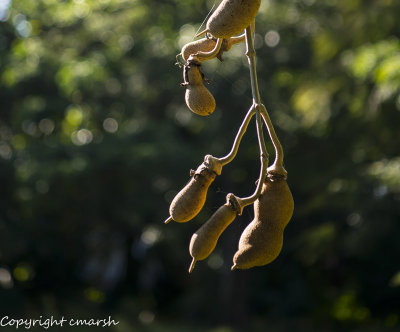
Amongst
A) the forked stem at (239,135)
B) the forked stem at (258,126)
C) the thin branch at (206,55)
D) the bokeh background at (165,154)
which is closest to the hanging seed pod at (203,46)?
the thin branch at (206,55)

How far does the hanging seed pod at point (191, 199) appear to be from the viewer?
47.6 inches

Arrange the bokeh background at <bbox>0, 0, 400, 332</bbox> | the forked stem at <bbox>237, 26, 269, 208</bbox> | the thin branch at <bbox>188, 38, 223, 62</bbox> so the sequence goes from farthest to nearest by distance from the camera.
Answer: the bokeh background at <bbox>0, 0, 400, 332</bbox> → the thin branch at <bbox>188, 38, 223, 62</bbox> → the forked stem at <bbox>237, 26, 269, 208</bbox>

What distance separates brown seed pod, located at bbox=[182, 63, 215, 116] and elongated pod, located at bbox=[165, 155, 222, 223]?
14 centimetres

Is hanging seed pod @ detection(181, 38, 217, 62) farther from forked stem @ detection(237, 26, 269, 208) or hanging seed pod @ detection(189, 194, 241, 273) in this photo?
hanging seed pod @ detection(189, 194, 241, 273)

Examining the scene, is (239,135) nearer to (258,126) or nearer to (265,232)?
(258,126)

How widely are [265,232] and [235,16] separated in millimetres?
401

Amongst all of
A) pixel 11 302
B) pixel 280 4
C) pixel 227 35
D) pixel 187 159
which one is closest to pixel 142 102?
pixel 187 159

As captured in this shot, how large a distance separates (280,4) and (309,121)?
2308 mm

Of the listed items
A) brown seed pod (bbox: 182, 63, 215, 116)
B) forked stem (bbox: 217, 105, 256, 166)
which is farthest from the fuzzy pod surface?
brown seed pod (bbox: 182, 63, 215, 116)

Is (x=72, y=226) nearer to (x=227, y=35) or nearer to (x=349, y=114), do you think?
(x=349, y=114)

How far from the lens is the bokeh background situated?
858cm

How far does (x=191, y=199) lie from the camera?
1213 mm

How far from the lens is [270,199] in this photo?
1247 mm

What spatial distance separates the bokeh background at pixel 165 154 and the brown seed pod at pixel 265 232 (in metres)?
5.61
